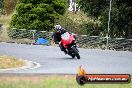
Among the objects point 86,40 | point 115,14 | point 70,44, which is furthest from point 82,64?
point 115,14

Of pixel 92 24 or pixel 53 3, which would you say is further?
pixel 53 3

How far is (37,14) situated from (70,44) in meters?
19.4

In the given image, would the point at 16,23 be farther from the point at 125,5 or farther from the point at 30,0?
the point at 125,5

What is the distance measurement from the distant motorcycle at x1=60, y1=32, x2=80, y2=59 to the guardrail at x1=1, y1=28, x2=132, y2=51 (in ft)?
29.2

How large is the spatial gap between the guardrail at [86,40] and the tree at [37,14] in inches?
64.3

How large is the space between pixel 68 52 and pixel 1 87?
13.1 m

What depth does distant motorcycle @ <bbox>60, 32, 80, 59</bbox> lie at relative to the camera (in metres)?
24.9

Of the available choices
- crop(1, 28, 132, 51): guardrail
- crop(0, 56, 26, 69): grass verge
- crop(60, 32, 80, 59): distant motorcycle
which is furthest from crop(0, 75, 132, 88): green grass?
crop(1, 28, 132, 51): guardrail

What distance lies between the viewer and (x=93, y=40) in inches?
1427

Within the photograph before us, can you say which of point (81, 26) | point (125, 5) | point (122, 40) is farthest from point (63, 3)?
point (122, 40)

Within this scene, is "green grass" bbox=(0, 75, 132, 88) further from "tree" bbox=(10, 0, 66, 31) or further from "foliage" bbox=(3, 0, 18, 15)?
"foliage" bbox=(3, 0, 18, 15)

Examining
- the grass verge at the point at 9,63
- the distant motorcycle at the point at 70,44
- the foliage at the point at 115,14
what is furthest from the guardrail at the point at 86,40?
the grass verge at the point at 9,63

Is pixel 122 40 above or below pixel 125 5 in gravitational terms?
below

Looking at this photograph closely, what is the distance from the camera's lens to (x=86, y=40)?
3691 cm
